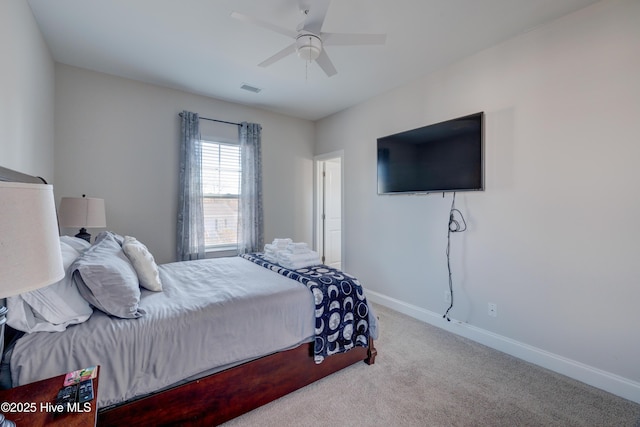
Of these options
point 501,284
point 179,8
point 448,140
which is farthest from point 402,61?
point 501,284

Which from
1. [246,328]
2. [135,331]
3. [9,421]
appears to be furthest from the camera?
[246,328]

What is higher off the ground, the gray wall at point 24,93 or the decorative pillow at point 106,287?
the gray wall at point 24,93

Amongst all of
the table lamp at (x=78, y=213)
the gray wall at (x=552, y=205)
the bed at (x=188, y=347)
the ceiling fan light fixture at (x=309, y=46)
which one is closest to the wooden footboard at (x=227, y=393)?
the bed at (x=188, y=347)

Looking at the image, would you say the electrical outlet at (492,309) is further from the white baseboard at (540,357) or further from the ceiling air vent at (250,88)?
the ceiling air vent at (250,88)

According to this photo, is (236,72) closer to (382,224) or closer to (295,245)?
(295,245)

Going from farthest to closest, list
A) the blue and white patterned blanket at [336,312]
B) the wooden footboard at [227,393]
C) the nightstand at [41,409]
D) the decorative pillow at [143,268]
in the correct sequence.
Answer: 1. the blue and white patterned blanket at [336,312]
2. the decorative pillow at [143,268]
3. the wooden footboard at [227,393]
4. the nightstand at [41,409]

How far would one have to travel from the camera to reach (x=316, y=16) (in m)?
1.81

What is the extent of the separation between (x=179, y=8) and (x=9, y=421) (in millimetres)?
2559

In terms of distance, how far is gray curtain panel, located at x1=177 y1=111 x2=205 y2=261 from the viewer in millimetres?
3627

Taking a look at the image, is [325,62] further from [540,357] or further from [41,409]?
[540,357]

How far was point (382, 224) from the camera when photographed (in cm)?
381

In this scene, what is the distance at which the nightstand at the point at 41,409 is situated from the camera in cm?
86

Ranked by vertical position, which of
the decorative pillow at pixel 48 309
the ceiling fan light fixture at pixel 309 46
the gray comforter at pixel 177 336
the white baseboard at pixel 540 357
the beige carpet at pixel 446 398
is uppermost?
the ceiling fan light fixture at pixel 309 46

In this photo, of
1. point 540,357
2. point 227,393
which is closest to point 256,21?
point 227,393
